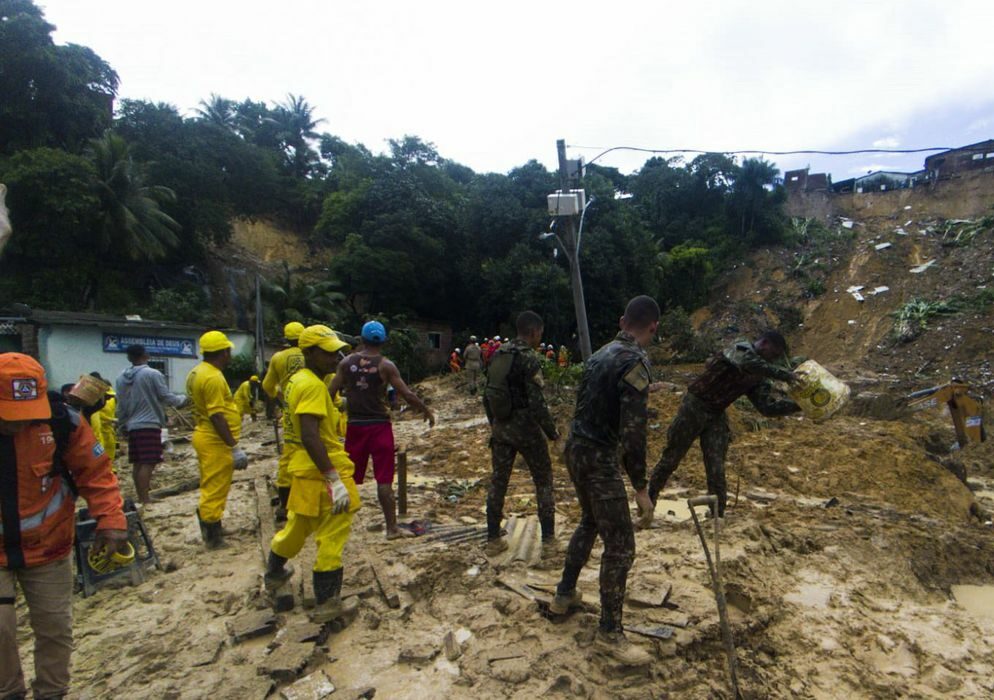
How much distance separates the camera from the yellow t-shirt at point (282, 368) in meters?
5.29

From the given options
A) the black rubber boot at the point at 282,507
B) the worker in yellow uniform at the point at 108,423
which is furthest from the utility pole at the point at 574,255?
the worker in yellow uniform at the point at 108,423

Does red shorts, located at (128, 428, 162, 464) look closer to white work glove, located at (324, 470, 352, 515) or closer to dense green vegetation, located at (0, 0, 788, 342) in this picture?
white work glove, located at (324, 470, 352, 515)

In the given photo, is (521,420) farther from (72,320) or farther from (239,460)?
(72,320)

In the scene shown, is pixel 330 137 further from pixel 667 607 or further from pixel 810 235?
pixel 667 607

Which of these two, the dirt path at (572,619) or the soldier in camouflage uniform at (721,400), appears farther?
the soldier in camouflage uniform at (721,400)

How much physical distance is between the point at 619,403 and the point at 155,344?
18.4 meters

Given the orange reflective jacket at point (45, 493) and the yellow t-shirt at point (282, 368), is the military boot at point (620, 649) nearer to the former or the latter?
the orange reflective jacket at point (45, 493)

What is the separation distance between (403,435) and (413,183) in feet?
65.6

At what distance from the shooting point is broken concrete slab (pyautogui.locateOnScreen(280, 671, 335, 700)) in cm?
276

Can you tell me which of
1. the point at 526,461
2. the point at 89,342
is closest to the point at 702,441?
the point at 526,461

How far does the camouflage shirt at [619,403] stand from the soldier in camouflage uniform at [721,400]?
78.0 inches

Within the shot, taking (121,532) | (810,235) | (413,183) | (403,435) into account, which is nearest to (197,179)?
(413,183)

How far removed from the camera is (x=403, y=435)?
38.1 feet

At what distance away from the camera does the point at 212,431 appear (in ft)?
15.7
